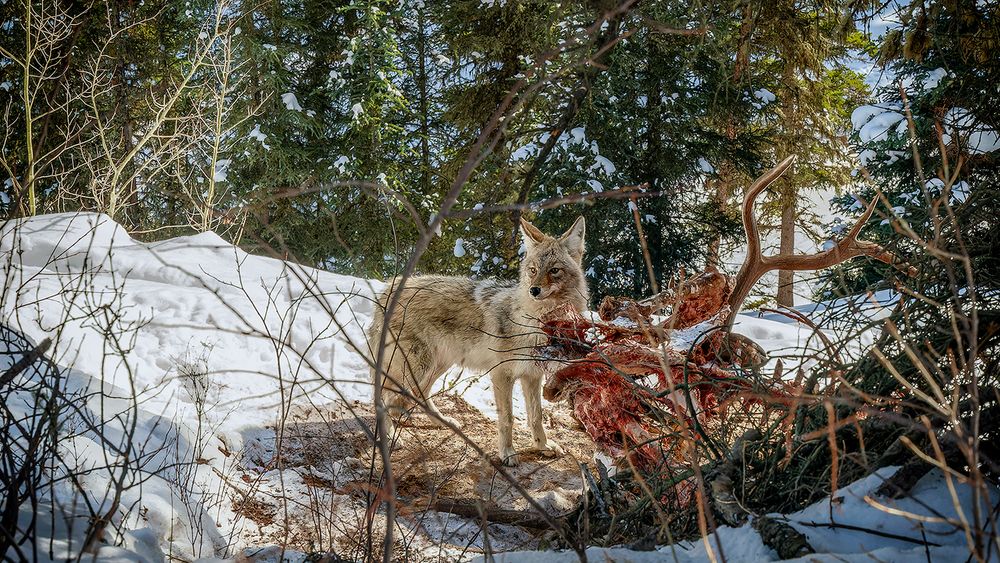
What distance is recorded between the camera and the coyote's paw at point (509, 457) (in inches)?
236

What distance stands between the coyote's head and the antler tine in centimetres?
202

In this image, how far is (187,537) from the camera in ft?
11.3

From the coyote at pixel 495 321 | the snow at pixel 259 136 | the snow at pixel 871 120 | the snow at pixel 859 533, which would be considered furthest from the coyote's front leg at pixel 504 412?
the snow at pixel 259 136

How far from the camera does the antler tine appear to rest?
359 cm

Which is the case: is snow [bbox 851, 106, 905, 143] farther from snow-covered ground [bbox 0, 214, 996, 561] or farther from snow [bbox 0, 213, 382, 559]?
snow [bbox 0, 213, 382, 559]

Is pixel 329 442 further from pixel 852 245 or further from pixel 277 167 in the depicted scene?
pixel 277 167

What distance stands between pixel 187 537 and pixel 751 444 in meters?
2.76

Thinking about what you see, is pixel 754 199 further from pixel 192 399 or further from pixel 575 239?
pixel 192 399

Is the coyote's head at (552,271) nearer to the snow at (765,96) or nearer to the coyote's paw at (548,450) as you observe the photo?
the coyote's paw at (548,450)

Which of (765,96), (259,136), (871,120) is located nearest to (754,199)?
(871,120)

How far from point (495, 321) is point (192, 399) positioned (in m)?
2.81

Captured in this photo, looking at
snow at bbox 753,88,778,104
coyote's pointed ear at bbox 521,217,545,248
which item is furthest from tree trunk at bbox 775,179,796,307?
coyote's pointed ear at bbox 521,217,545,248

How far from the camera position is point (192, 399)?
4.79 metres

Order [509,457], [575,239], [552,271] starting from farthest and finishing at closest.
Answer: [575,239]
[552,271]
[509,457]
